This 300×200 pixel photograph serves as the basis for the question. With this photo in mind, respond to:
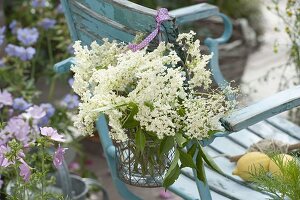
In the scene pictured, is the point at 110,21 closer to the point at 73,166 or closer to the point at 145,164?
the point at 145,164


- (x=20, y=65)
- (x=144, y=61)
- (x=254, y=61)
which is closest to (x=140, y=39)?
(x=144, y=61)

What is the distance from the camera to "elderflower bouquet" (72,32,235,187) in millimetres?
1953

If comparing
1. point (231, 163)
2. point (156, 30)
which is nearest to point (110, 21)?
point (156, 30)

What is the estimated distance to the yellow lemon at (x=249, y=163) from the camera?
8.16ft

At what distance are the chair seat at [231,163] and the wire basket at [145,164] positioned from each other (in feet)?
0.79

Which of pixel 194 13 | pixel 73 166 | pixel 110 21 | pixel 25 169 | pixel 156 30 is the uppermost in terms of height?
pixel 194 13

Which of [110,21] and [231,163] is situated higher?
[110,21]

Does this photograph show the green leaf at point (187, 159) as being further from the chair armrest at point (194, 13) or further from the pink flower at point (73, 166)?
the pink flower at point (73, 166)

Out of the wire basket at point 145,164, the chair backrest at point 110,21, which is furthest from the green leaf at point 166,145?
the chair backrest at point 110,21

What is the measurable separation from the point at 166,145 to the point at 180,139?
0.04 metres

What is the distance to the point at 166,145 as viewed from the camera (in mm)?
1981

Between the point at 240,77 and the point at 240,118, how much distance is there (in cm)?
256

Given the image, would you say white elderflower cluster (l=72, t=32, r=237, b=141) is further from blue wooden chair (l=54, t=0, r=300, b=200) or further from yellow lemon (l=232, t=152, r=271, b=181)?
yellow lemon (l=232, t=152, r=271, b=181)

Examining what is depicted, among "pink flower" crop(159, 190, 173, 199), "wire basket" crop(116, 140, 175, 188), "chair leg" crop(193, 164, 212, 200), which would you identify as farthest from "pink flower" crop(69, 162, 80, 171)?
"chair leg" crop(193, 164, 212, 200)
